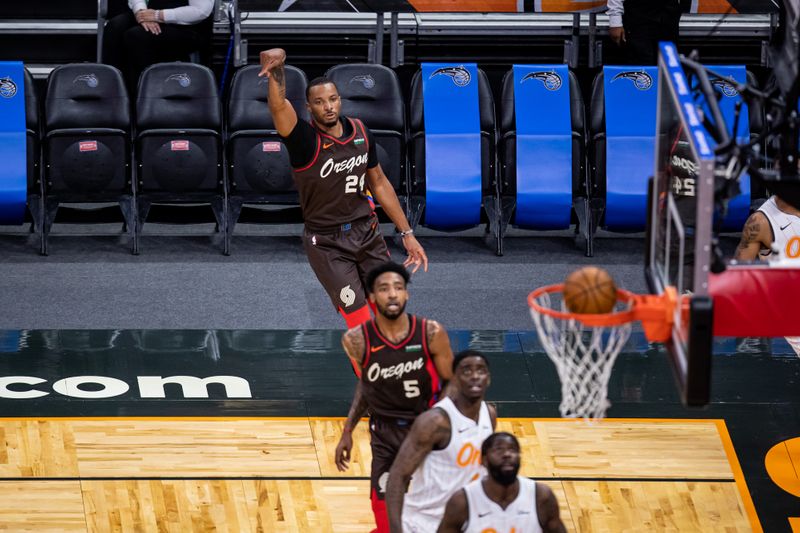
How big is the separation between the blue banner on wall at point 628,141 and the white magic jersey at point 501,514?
5.27 m

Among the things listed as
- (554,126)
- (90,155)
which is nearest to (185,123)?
(90,155)

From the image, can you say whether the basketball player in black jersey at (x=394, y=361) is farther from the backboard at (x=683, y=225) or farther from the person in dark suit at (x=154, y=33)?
the person in dark suit at (x=154, y=33)

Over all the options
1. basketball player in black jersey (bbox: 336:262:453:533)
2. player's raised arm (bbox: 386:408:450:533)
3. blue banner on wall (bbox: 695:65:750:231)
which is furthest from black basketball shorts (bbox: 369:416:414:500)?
blue banner on wall (bbox: 695:65:750:231)

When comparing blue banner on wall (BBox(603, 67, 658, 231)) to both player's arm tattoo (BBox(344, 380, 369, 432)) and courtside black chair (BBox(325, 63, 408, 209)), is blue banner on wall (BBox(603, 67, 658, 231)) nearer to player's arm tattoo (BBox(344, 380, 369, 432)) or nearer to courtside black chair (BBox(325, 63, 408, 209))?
courtside black chair (BBox(325, 63, 408, 209))

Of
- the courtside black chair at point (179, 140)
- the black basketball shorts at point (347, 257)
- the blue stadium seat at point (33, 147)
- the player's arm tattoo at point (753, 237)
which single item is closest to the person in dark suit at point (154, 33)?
the courtside black chair at point (179, 140)

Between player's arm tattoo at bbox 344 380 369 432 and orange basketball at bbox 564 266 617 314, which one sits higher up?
orange basketball at bbox 564 266 617 314

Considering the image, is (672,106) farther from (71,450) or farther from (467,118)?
(467,118)

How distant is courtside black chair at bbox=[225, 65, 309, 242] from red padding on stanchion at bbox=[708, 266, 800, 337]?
6.25 m

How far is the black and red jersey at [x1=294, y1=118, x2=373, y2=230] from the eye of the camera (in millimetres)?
7773

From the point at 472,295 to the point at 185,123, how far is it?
2.76 metres

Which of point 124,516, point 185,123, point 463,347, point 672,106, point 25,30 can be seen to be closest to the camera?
point 672,106

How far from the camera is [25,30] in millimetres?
11938

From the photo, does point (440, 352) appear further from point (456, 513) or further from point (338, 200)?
point (338, 200)

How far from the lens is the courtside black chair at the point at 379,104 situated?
10789mm
